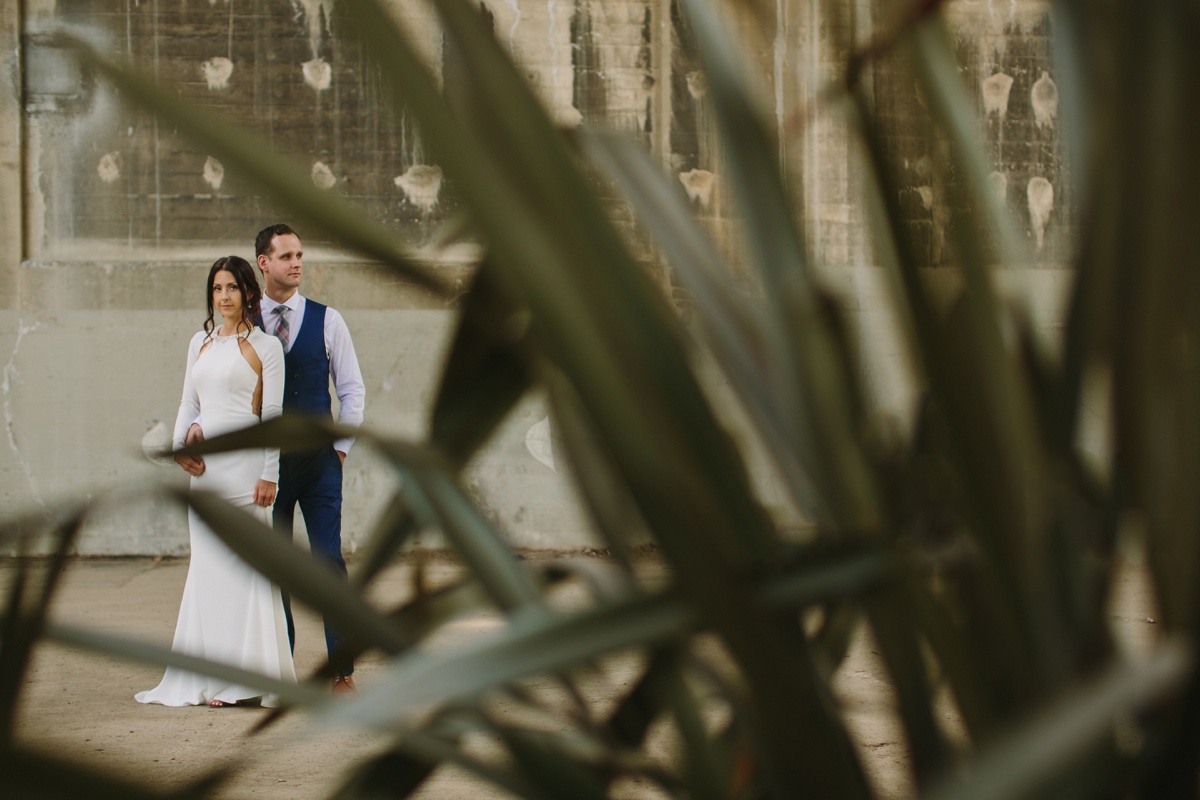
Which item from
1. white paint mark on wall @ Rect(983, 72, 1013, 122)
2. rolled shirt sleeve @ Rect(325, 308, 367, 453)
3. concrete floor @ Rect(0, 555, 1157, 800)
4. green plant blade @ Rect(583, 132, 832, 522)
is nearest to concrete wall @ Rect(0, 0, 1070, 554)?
white paint mark on wall @ Rect(983, 72, 1013, 122)

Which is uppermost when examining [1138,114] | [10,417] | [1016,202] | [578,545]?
[1016,202]

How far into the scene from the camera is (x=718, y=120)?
18.6 inches

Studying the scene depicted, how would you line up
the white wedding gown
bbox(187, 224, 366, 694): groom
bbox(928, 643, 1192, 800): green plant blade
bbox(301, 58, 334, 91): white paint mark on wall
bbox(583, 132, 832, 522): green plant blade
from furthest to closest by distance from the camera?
bbox(301, 58, 334, 91): white paint mark on wall → bbox(187, 224, 366, 694): groom → the white wedding gown → bbox(583, 132, 832, 522): green plant blade → bbox(928, 643, 1192, 800): green plant blade

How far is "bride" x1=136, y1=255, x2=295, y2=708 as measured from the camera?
3168 millimetres

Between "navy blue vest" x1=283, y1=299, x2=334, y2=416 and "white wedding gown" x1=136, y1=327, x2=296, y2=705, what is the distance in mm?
→ 117

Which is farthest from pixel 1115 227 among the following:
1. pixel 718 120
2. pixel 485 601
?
pixel 485 601

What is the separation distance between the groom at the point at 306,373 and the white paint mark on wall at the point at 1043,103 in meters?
3.98

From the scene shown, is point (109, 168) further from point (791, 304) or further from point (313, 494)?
point (791, 304)

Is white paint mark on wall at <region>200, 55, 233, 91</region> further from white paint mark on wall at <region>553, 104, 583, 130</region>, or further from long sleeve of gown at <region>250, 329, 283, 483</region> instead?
long sleeve of gown at <region>250, 329, 283, 483</region>

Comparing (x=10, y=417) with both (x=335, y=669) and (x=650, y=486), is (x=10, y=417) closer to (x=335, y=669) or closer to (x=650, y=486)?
(x=335, y=669)

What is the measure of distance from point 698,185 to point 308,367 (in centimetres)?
277

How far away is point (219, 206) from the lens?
5441mm

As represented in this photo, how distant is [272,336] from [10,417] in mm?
2884

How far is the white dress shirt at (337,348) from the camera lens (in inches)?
133
